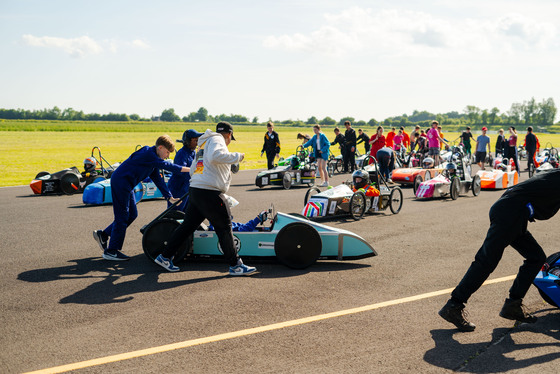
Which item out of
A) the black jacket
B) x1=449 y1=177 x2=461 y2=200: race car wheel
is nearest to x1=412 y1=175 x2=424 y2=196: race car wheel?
x1=449 y1=177 x2=461 y2=200: race car wheel

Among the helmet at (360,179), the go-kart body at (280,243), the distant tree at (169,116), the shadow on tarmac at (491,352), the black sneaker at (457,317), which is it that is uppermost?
the distant tree at (169,116)

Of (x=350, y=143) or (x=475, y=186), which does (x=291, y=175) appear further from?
(x=475, y=186)

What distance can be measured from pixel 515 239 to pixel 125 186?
517cm

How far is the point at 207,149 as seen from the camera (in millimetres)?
6121

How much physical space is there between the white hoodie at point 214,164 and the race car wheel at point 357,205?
16.6ft

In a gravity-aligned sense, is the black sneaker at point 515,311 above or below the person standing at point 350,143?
below

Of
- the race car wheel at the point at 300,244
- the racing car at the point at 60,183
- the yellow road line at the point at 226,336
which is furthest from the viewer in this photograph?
the racing car at the point at 60,183

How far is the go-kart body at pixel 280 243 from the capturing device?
22.5ft

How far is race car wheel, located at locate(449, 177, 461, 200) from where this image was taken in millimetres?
14828

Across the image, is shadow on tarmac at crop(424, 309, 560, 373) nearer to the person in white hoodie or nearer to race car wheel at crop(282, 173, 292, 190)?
the person in white hoodie

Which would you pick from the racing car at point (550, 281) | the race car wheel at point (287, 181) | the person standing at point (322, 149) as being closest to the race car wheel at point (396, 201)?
the person standing at point (322, 149)

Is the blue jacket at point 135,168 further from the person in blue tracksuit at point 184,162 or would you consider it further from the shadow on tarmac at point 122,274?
the shadow on tarmac at point 122,274

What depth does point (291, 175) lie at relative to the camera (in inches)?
693

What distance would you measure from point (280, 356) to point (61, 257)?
481 cm
